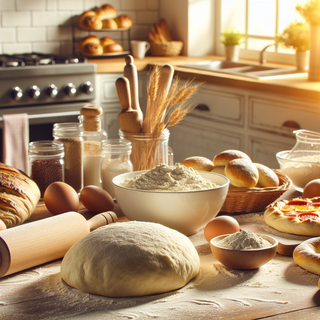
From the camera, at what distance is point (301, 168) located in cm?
121

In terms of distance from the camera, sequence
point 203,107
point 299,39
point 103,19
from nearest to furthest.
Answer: point 299,39, point 203,107, point 103,19

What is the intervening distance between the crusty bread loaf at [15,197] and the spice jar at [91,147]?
0.21m

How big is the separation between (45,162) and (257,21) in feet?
9.06

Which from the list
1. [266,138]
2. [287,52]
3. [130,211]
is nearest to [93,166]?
[130,211]

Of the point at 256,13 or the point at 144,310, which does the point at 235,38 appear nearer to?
the point at 256,13

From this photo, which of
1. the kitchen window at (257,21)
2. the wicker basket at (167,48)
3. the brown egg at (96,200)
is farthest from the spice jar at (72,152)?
the wicker basket at (167,48)

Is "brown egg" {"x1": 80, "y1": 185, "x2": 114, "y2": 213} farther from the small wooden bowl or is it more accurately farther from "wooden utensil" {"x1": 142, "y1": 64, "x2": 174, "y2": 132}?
the small wooden bowl

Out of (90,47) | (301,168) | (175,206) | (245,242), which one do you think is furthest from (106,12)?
(245,242)

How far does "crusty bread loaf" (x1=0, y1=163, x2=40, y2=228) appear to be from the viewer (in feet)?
3.10

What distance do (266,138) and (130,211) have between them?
66.1 inches

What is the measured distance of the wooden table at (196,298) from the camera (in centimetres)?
64

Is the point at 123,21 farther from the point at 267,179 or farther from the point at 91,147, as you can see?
the point at 267,179

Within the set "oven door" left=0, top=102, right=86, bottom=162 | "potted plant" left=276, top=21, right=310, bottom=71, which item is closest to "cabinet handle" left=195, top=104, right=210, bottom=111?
"potted plant" left=276, top=21, right=310, bottom=71

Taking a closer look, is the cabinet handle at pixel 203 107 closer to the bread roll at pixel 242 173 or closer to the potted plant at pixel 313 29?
the potted plant at pixel 313 29
